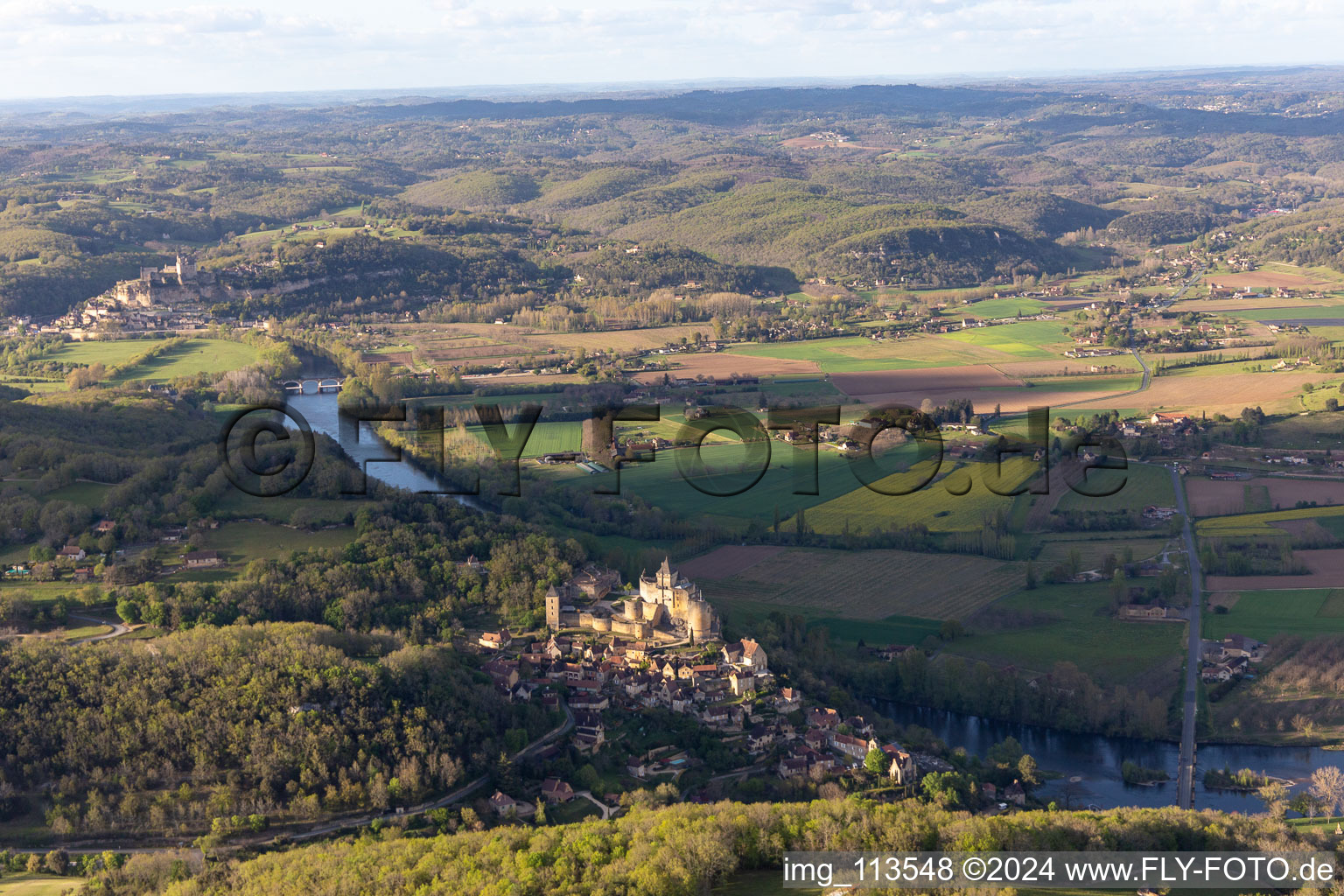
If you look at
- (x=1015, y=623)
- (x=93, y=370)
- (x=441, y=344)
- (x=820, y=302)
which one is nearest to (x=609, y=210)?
(x=820, y=302)

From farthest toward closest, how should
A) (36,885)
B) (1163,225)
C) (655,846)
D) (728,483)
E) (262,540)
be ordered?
(1163,225) → (728,483) → (262,540) → (36,885) → (655,846)

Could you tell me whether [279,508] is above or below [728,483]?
above

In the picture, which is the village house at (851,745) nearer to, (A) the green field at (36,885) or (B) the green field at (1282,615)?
(B) the green field at (1282,615)

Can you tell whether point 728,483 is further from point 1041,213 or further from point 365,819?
point 1041,213

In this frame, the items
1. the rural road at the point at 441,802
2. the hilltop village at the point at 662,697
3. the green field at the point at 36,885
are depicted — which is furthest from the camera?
the hilltop village at the point at 662,697

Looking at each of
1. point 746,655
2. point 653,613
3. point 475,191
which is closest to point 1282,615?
point 746,655

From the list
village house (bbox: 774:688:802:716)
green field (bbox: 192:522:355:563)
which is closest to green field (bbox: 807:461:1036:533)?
village house (bbox: 774:688:802:716)

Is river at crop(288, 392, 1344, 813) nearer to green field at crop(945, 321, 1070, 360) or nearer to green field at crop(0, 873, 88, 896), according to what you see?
green field at crop(0, 873, 88, 896)

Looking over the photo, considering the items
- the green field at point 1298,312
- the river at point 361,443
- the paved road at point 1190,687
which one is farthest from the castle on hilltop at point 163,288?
the paved road at point 1190,687
